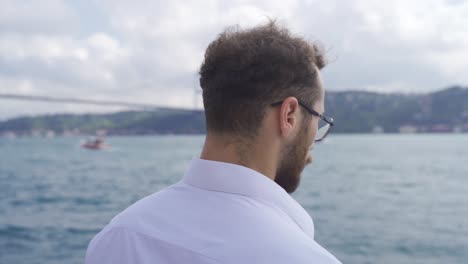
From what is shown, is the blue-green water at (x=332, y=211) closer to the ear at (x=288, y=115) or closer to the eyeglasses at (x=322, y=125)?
the eyeglasses at (x=322, y=125)

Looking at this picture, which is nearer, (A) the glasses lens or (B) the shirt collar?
(B) the shirt collar

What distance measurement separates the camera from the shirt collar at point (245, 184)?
845 millimetres

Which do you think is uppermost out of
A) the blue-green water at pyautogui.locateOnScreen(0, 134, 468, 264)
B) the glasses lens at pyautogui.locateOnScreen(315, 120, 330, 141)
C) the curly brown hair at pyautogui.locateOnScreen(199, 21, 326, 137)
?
the curly brown hair at pyautogui.locateOnScreen(199, 21, 326, 137)

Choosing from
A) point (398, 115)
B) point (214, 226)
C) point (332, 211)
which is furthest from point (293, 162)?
point (398, 115)

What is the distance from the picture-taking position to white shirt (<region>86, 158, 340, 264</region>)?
746 millimetres

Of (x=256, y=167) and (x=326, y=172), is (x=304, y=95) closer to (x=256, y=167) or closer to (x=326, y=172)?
(x=256, y=167)

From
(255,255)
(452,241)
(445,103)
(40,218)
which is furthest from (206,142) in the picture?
(445,103)

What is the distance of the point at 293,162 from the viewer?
3.10 feet

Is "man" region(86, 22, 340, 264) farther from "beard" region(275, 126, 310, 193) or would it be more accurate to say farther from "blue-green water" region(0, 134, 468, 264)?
"blue-green water" region(0, 134, 468, 264)

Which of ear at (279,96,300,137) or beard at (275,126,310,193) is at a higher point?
ear at (279,96,300,137)

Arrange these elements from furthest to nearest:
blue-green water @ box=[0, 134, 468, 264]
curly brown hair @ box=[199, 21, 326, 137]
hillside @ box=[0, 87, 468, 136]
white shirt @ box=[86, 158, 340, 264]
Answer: hillside @ box=[0, 87, 468, 136], blue-green water @ box=[0, 134, 468, 264], curly brown hair @ box=[199, 21, 326, 137], white shirt @ box=[86, 158, 340, 264]

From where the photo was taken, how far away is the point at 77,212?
13.2m

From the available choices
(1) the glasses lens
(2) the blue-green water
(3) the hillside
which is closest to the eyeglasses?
(1) the glasses lens

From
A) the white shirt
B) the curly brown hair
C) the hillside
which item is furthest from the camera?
the hillside
